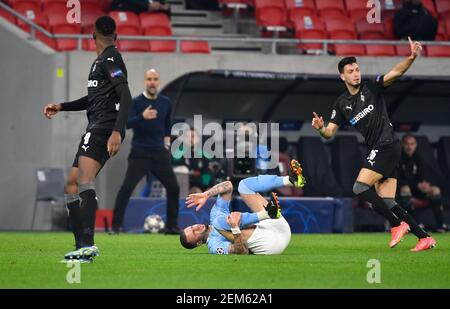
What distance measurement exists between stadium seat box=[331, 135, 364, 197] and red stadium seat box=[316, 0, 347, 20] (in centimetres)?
286

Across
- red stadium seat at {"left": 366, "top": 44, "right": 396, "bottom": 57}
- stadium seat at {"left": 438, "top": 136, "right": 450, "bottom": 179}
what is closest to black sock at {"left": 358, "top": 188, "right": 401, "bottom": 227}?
stadium seat at {"left": 438, "top": 136, "right": 450, "bottom": 179}

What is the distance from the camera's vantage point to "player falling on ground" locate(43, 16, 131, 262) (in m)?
10.4

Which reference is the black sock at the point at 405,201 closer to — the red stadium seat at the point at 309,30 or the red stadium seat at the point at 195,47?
the red stadium seat at the point at 309,30

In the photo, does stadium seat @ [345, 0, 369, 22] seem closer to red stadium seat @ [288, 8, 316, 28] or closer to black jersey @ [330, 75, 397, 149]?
red stadium seat @ [288, 8, 316, 28]

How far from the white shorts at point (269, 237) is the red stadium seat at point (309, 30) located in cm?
1099

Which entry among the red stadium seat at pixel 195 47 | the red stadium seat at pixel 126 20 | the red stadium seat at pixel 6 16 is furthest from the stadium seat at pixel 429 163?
the red stadium seat at pixel 6 16

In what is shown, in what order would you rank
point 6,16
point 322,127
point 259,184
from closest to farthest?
1. point 259,184
2. point 322,127
3. point 6,16

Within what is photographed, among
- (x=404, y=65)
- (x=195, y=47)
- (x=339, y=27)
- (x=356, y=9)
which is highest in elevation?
(x=356, y=9)

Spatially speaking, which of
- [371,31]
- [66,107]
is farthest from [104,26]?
[371,31]

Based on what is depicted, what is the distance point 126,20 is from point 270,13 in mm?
2963

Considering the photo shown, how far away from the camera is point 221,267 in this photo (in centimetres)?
1023

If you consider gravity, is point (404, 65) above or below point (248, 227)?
above

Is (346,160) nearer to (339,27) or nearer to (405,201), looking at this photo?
(405,201)
